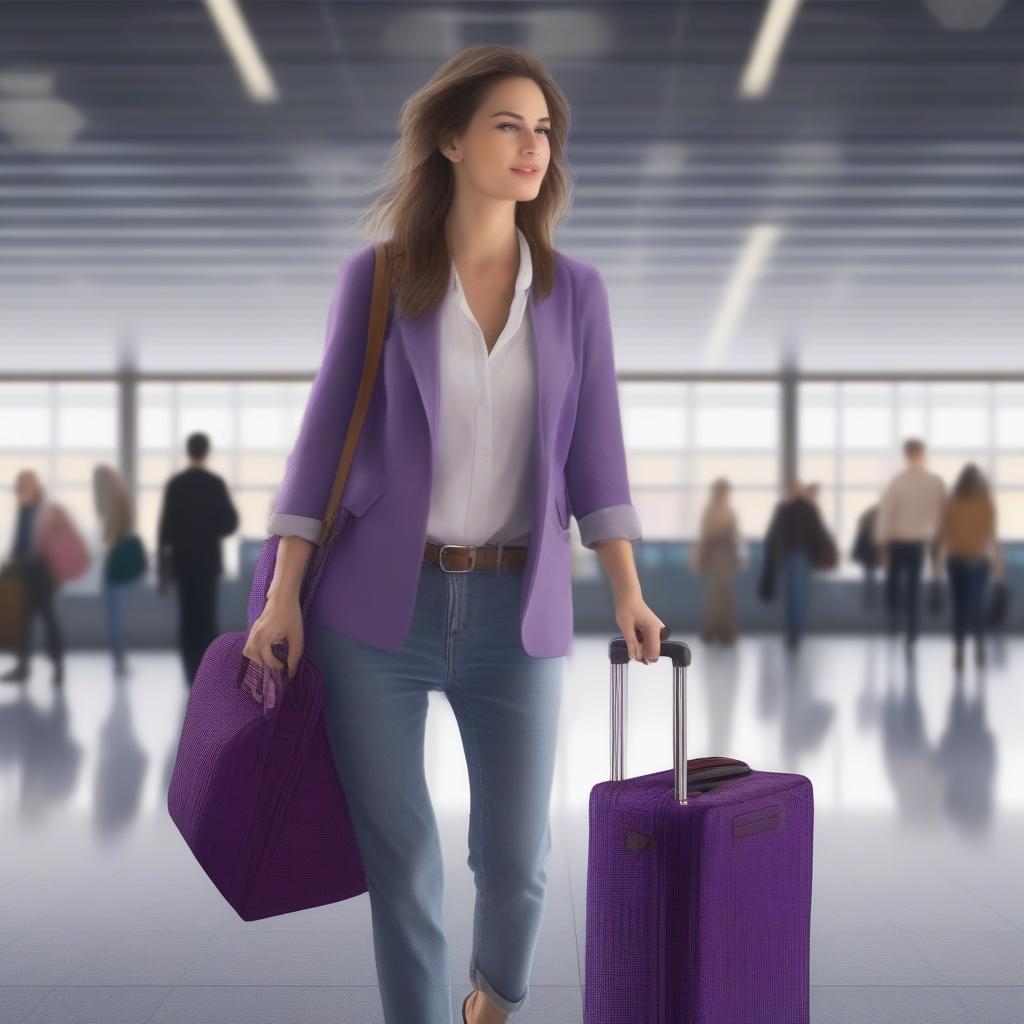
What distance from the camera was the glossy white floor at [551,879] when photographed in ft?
8.05

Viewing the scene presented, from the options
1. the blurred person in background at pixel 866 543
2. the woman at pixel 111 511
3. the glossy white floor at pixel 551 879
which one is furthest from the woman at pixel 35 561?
the blurred person in background at pixel 866 543

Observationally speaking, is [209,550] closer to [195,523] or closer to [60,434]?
[195,523]

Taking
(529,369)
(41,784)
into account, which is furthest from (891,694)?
(529,369)

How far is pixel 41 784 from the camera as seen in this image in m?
4.75

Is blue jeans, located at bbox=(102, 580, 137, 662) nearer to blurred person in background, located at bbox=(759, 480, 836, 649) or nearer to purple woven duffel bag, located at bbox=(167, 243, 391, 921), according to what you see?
blurred person in background, located at bbox=(759, 480, 836, 649)

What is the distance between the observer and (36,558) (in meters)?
8.70

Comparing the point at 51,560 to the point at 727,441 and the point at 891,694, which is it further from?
the point at 727,441

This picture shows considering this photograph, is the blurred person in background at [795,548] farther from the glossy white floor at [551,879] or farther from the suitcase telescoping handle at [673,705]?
the suitcase telescoping handle at [673,705]

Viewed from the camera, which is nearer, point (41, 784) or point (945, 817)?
point (945, 817)

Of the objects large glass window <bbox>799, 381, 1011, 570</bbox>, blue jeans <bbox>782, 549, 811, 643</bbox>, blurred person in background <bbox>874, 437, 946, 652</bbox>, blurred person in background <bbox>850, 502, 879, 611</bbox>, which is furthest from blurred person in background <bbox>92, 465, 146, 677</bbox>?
large glass window <bbox>799, 381, 1011, 570</bbox>

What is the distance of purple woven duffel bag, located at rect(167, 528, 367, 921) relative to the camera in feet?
5.55

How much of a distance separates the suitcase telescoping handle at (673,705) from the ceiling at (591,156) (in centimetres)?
126

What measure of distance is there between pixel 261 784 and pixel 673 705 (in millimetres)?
599

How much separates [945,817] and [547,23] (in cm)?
370
